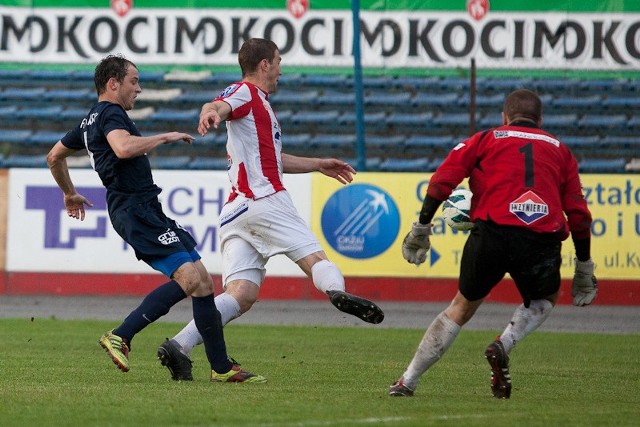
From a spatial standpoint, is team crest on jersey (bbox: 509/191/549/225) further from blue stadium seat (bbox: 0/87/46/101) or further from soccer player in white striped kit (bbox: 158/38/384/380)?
blue stadium seat (bbox: 0/87/46/101)

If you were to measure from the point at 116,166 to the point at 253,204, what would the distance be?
2.86 ft

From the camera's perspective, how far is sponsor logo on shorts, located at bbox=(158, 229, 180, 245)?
25.3 feet

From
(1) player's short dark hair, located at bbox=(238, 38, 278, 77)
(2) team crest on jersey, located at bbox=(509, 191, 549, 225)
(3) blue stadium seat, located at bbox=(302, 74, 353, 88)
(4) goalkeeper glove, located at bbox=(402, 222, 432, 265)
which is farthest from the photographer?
(3) blue stadium seat, located at bbox=(302, 74, 353, 88)

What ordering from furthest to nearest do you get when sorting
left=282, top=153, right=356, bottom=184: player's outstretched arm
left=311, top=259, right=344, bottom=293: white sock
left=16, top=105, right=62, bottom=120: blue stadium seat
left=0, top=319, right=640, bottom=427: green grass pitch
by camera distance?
left=16, top=105, right=62, bottom=120: blue stadium seat < left=282, top=153, right=356, bottom=184: player's outstretched arm < left=311, top=259, right=344, bottom=293: white sock < left=0, top=319, right=640, bottom=427: green grass pitch

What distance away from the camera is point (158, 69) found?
21156 mm

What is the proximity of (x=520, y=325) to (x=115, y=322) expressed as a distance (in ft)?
21.7

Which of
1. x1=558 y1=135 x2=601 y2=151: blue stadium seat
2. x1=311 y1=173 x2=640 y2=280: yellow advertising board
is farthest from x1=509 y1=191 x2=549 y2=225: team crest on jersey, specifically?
x1=558 y1=135 x2=601 y2=151: blue stadium seat

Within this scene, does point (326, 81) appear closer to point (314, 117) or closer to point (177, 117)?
point (314, 117)

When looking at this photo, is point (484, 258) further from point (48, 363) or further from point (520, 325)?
point (48, 363)

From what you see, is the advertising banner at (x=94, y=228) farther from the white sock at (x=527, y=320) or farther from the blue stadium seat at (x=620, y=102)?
the white sock at (x=527, y=320)

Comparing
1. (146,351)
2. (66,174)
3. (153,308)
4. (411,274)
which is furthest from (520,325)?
(411,274)

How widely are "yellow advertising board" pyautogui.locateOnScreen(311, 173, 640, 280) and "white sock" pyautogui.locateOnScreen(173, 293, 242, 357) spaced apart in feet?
25.5

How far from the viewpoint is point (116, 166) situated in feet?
25.4

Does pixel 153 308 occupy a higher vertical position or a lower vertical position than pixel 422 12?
lower
